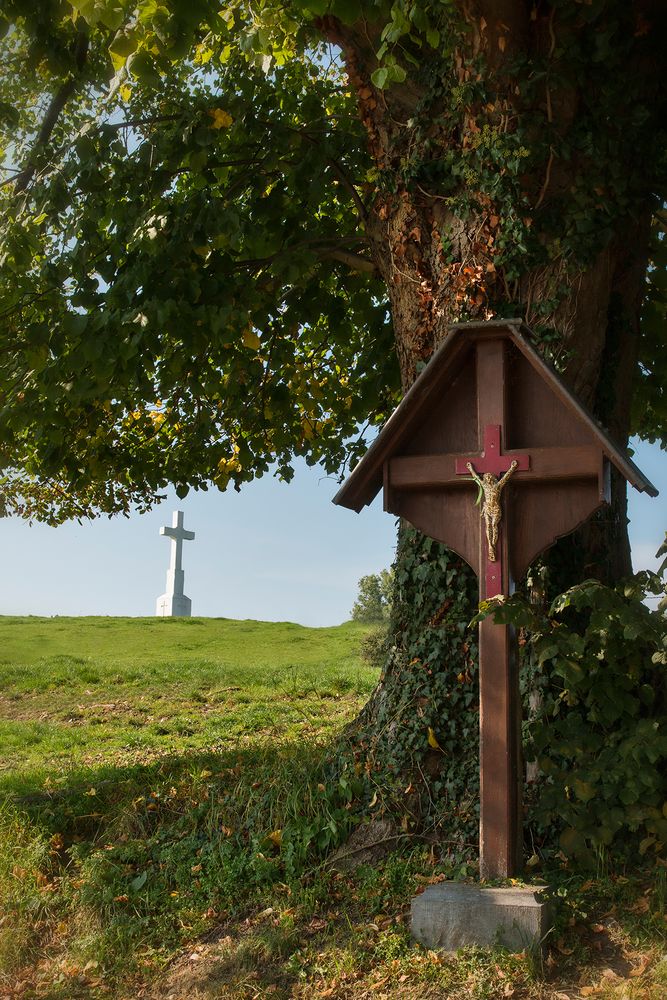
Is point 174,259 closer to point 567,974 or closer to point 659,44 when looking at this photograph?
point 659,44

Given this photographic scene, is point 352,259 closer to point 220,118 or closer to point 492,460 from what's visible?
point 220,118

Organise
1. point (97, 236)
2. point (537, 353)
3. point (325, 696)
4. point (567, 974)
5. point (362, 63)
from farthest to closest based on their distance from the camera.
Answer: point (325, 696) < point (97, 236) < point (362, 63) < point (537, 353) < point (567, 974)

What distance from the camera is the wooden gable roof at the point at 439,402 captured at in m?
5.42

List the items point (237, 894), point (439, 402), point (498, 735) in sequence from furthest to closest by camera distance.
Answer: point (237, 894) → point (439, 402) → point (498, 735)

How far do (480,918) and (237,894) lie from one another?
190cm

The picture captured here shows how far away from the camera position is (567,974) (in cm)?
515

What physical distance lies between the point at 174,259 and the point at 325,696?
660cm

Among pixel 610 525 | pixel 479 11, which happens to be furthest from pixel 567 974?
pixel 479 11

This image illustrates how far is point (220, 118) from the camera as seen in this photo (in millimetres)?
8594

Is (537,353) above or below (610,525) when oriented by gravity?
above

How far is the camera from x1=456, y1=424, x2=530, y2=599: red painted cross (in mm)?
5574

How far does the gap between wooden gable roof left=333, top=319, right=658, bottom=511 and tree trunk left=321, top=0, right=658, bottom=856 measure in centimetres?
128

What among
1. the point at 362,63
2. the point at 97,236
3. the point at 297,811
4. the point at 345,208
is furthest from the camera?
the point at 345,208

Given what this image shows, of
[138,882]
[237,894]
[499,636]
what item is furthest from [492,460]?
[138,882]
